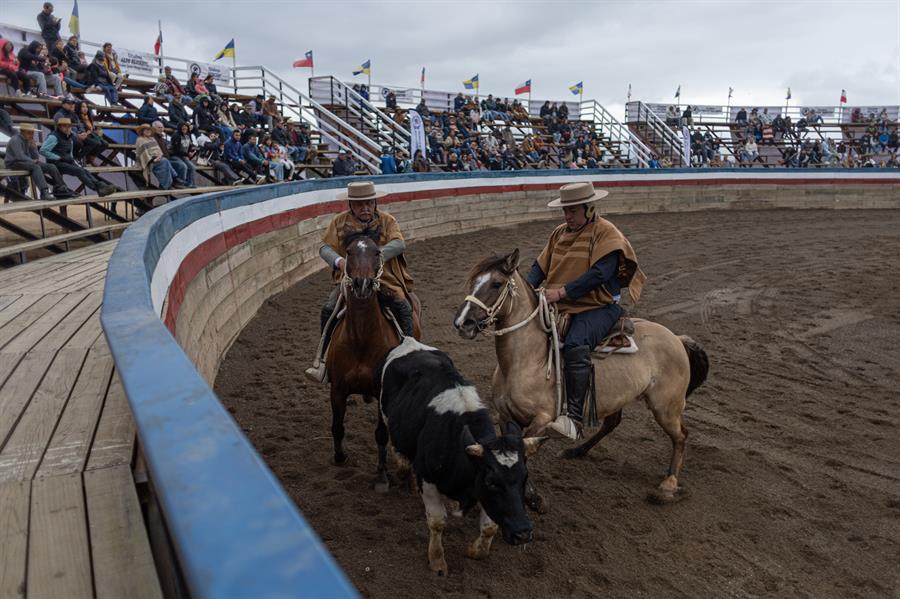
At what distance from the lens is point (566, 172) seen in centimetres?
2097

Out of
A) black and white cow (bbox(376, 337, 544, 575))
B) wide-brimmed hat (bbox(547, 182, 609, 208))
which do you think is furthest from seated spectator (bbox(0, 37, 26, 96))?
wide-brimmed hat (bbox(547, 182, 609, 208))

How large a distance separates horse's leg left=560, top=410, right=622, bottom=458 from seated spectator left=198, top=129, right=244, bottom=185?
1279 cm

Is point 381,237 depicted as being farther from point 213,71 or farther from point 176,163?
point 213,71

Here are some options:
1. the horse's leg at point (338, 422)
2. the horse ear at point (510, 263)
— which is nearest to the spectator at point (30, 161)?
the horse's leg at point (338, 422)

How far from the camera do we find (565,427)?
4.77 m

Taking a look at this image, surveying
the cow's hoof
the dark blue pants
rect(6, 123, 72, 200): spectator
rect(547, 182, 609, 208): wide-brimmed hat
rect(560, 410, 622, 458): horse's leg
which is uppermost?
rect(6, 123, 72, 200): spectator

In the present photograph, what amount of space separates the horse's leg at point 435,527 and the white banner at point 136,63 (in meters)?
19.7

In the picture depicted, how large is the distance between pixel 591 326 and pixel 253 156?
13.7 metres

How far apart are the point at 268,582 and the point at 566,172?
820 inches

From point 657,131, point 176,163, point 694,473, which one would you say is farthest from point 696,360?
point 657,131

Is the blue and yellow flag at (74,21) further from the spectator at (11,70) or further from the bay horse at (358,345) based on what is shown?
the bay horse at (358,345)

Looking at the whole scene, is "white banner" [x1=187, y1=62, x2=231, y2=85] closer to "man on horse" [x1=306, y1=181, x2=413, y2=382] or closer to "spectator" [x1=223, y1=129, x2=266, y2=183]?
"spectator" [x1=223, y1=129, x2=266, y2=183]

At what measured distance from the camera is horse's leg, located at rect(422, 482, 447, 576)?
13.3 ft

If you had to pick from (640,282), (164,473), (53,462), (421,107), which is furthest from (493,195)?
(164,473)
